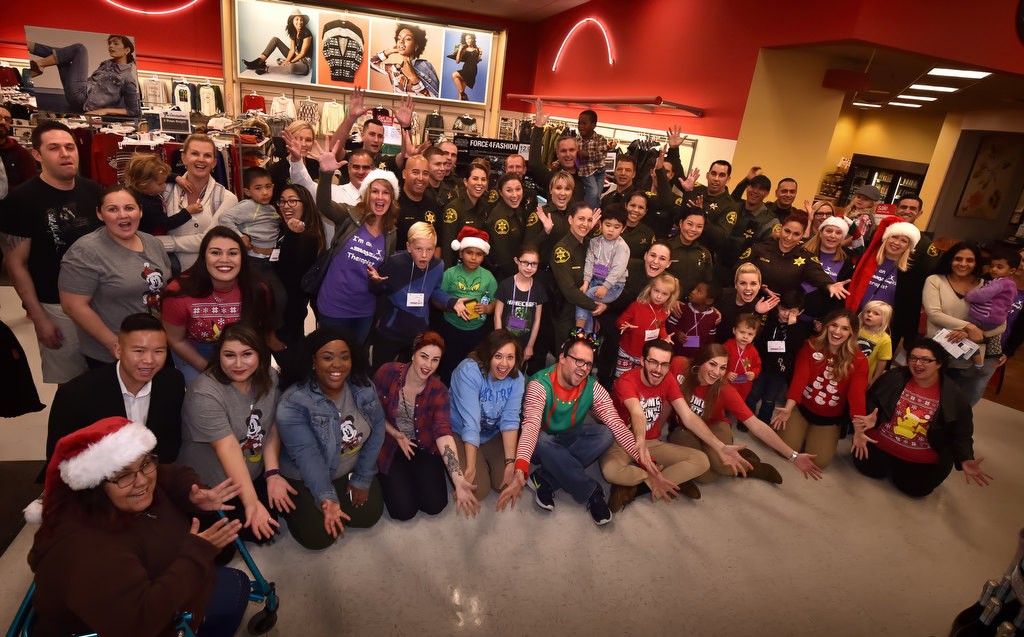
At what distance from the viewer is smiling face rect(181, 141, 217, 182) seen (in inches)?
133

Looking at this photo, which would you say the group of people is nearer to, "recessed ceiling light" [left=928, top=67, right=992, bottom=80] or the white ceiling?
"recessed ceiling light" [left=928, top=67, right=992, bottom=80]

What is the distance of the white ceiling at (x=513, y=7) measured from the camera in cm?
1146

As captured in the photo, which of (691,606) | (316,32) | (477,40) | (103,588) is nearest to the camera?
(103,588)

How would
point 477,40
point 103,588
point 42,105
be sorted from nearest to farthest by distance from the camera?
point 103,588 < point 42,105 < point 477,40

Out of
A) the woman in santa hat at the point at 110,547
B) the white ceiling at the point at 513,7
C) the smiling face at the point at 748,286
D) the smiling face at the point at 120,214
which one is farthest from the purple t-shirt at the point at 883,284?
the white ceiling at the point at 513,7

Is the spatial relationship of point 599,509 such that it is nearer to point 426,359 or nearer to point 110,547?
point 426,359

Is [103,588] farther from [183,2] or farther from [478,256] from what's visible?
[183,2]

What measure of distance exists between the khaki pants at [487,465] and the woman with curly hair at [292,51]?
419 inches

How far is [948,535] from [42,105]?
9.11 m

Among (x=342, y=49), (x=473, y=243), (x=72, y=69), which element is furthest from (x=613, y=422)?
(x=342, y=49)

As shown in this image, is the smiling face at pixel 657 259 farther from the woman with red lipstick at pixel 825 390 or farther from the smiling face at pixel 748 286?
the woman with red lipstick at pixel 825 390

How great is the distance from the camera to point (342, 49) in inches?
446

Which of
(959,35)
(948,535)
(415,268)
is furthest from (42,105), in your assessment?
(959,35)

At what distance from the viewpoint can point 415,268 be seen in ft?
11.6
